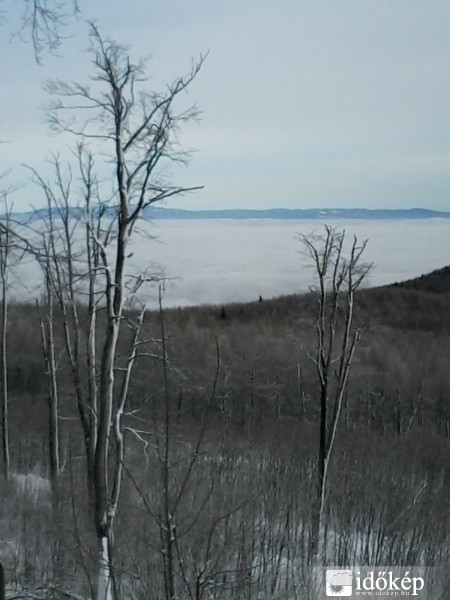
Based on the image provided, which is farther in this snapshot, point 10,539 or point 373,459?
point 373,459

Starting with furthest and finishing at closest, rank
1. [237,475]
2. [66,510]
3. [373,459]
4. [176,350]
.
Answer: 1. [176,350]
2. [373,459]
3. [237,475]
4. [66,510]

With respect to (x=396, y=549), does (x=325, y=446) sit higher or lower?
higher

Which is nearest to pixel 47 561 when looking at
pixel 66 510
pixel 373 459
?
pixel 66 510

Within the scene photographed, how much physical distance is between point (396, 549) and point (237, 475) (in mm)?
4581

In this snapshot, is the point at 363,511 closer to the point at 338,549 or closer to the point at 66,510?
the point at 338,549

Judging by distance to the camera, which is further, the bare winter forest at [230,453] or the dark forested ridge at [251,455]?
the dark forested ridge at [251,455]

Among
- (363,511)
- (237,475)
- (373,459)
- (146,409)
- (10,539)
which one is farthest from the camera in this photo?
(146,409)

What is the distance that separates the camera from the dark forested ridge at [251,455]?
308 inches

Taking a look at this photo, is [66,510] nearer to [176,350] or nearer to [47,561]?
[47,561]

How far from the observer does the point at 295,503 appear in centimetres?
1202

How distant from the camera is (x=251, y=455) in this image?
16.8 meters

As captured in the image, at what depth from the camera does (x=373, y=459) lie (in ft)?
52.4

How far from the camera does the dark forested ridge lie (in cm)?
783

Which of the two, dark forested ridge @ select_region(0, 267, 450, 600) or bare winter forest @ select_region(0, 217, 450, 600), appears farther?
dark forested ridge @ select_region(0, 267, 450, 600)
